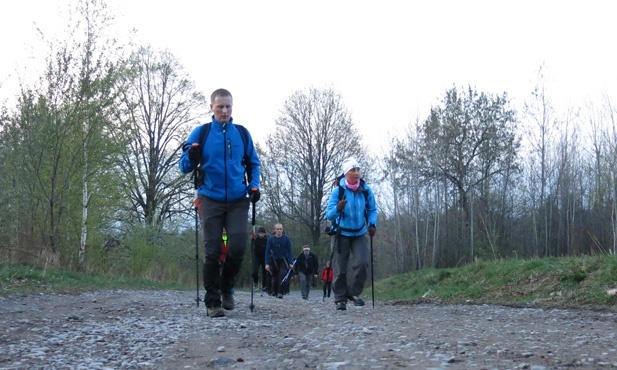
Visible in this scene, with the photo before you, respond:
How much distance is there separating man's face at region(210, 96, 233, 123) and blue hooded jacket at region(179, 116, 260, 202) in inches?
3.0

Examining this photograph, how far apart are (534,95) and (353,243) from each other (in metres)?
27.9

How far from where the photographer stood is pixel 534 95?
33.7 metres

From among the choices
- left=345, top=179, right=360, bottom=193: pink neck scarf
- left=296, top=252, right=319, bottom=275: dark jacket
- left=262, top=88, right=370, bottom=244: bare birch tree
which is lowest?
left=296, top=252, right=319, bottom=275: dark jacket

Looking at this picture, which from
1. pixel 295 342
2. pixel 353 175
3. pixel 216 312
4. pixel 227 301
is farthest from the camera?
pixel 353 175

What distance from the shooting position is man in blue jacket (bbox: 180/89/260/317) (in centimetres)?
717

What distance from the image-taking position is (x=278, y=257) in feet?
60.0

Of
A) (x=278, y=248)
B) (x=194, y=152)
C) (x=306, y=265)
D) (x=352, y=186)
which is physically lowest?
(x=306, y=265)

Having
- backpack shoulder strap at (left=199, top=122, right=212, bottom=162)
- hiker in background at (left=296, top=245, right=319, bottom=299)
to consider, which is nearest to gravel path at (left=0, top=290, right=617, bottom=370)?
backpack shoulder strap at (left=199, top=122, right=212, bottom=162)

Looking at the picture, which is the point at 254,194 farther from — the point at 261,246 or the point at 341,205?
the point at 261,246

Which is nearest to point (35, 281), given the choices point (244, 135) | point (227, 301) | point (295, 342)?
point (227, 301)

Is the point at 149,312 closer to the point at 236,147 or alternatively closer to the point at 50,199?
the point at 236,147

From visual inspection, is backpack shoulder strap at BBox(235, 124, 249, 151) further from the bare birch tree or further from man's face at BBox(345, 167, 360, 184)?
the bare birch tree

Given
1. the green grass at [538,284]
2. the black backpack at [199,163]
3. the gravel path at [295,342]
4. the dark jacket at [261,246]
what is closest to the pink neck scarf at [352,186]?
the black backpack at [199,163]

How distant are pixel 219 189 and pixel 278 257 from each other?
1132 centimetres
